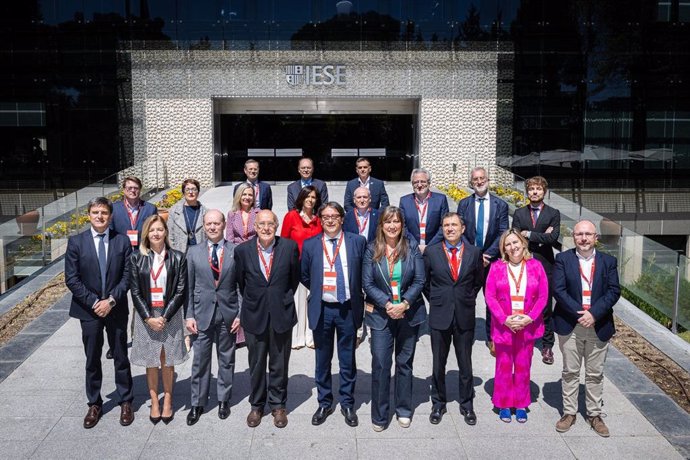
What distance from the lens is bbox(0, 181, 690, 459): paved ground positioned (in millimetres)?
Answer: 5402

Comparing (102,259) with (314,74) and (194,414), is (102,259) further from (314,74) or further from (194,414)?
(314,74)

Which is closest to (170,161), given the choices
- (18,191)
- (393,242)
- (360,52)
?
(18,191)

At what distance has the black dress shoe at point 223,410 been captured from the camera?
19.7 feet

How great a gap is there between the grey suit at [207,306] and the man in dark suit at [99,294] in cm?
58

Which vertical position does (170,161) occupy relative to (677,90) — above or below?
below

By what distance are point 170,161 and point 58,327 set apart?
16.7m

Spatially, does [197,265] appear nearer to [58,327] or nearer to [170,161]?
[58,327]

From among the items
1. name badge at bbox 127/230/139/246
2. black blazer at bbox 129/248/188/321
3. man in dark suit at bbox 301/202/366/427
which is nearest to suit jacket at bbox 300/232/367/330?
man in dark suit at bbox 301/202/366/427

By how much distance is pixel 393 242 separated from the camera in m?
5.82

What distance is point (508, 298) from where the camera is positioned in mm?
5891

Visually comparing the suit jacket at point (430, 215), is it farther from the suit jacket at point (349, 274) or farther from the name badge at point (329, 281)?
the name badge at point (329, 281)

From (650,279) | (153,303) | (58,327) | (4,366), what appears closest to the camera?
(153,303)

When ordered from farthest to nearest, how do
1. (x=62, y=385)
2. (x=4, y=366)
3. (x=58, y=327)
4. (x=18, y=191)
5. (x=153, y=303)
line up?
(x=18, y=191) → (x=58, y=327) → (x=4, y=366) → (x=62, y=385) → (x=153, y=303)

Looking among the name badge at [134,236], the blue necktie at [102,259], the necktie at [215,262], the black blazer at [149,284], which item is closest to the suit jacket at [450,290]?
the necktie at [215,262]
